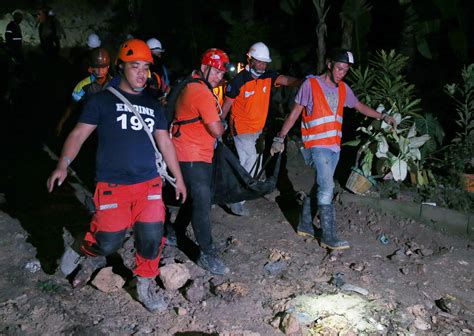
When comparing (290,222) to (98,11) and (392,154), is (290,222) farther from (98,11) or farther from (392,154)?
(98,11)

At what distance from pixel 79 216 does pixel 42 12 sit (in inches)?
333

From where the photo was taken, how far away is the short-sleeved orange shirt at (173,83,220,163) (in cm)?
414

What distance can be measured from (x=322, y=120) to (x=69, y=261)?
2.75 metres

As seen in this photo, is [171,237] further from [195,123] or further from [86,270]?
[195,123]

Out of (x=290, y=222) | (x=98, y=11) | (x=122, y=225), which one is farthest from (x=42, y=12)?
(x=122, y=225)

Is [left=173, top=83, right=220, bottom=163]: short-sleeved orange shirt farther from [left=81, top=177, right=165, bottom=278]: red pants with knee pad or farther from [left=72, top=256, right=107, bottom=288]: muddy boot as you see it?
[left=72, top=256, right=107, bottom=288]: muddy boot

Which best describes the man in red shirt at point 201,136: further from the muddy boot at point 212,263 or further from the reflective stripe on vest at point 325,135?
the reflective stripe on vest at point 325,135

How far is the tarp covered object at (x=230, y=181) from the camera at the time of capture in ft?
15.9

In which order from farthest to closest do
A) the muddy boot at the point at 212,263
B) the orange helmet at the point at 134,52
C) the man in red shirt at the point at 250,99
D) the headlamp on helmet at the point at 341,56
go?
the man in red shirt at the point at 250,99, the headlamp on helmet at the point at 341,56, the muddy boot at the point at 212,263, the orange helmet at the point at 134,52

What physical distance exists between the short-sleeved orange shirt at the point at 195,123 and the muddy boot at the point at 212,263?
0.89 m

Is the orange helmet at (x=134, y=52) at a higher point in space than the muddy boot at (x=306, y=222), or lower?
higher

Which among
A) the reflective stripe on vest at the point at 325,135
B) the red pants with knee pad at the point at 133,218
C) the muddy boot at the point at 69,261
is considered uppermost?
the reflective stripe on vest at the point at 325,135

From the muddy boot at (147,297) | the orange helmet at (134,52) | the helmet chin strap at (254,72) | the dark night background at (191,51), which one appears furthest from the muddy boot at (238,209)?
the orange helmet at (134,52)

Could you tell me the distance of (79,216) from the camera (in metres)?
5.82
